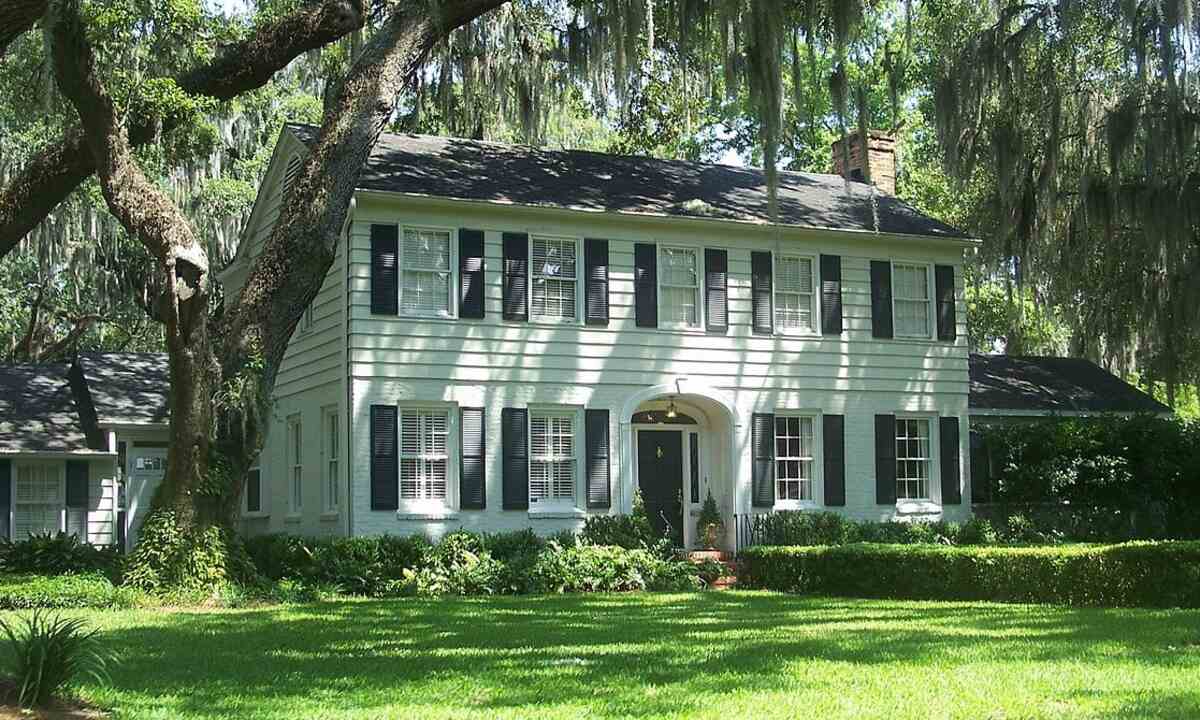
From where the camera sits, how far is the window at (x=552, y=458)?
771 inches

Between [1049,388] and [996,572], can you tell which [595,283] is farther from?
[1049,388]

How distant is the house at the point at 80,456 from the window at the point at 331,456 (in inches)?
157

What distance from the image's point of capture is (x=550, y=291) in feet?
65.5

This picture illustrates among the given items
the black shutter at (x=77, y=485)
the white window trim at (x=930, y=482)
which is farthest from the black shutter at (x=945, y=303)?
the black shutter at (x=77, y=485)

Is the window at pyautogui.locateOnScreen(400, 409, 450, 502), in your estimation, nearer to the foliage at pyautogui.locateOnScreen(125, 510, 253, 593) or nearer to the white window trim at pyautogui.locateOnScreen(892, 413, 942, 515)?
the foliage at pyautogui.locateOnScreen(125, 510, 253, 593)

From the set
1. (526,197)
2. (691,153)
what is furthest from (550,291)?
(691,153)

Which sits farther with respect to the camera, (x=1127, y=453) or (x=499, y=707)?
(x=1127, y=453)

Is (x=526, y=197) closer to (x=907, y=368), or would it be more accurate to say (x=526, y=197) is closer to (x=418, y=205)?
(x=418, y=205)

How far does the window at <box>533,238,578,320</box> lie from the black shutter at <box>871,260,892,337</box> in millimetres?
5138

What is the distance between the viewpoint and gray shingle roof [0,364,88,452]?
21.6 m

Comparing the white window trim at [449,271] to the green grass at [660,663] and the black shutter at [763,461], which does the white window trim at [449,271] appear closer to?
the black shutter at [763,461]

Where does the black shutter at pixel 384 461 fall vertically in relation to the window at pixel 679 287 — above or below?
below

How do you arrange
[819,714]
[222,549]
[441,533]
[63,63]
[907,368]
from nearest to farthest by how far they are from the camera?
[819,714]
[63,63]
[222,549]
[441,533]
[907,368]

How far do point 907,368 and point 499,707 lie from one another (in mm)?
15418
